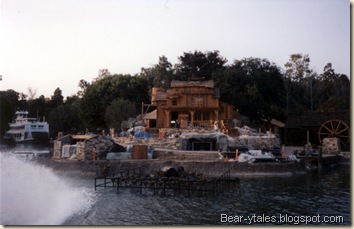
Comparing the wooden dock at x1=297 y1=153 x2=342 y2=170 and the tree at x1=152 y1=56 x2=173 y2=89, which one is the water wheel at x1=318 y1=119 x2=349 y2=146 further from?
the tree at x1=152 y1=56 x2=173 y2=89

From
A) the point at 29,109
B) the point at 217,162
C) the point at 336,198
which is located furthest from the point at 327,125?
the point at 29,109

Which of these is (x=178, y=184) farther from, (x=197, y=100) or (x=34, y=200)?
(x=197, y=100)

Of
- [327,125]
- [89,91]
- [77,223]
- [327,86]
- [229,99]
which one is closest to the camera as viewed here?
[77,223]

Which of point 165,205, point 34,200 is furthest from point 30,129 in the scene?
point 34,200

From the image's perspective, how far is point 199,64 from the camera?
148 feet

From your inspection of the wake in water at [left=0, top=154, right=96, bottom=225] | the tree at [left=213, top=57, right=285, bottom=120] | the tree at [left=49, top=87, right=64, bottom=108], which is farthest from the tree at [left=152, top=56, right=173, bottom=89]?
the wake in water at [left=0, top=154, right=96, bottom=225]

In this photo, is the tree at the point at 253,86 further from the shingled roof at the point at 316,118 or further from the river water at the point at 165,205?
the river water at the point at 165,205

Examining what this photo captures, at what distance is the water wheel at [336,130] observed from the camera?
2872 cm

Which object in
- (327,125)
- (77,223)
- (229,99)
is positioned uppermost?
(229,99)

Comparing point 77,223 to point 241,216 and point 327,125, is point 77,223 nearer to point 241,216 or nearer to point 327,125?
point 241,216

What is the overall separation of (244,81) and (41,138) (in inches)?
868

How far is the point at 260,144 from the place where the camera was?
27641mm

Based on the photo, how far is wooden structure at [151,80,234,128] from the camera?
110 ft

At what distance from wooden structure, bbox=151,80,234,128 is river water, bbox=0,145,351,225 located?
1530 centimetres
